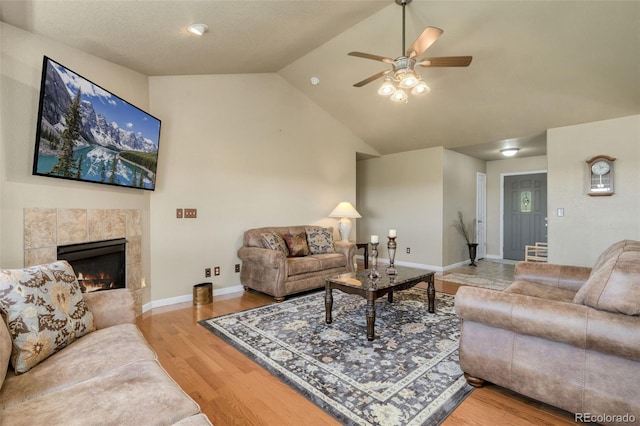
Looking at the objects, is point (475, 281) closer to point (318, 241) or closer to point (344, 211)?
point (344, 211)

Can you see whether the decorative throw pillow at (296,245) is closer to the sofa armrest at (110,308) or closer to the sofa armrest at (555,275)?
the sofa armrest at (110,308)

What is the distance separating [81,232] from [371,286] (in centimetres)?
258

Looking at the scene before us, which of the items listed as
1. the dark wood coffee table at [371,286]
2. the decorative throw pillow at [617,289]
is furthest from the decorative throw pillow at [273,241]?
the decorative throw pillow at [617,289]

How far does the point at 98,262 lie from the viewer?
2.89 meters

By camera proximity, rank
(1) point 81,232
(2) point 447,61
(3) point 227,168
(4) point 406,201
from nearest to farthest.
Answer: (1) point 81,232 < (2) point 447,61 < (3) point 227,168 < (4) point 406,201

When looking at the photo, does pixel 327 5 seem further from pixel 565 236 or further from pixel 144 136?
pixel 565 236

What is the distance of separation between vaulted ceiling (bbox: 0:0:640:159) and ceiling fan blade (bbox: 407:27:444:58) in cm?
78

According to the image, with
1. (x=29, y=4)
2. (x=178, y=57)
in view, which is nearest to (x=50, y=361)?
(x=29, y=4)

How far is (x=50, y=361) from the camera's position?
1.42 meters

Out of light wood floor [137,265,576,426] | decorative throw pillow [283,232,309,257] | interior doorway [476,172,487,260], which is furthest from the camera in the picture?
interior doorway [476,172,487,260]

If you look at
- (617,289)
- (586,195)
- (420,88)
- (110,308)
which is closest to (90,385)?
(110,308)

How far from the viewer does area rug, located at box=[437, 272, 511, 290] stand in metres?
4.67

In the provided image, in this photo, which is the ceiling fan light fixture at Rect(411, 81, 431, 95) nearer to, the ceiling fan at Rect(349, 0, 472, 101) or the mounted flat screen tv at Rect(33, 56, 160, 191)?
the ceiling fan at Rect(349, 0, 472, 101)

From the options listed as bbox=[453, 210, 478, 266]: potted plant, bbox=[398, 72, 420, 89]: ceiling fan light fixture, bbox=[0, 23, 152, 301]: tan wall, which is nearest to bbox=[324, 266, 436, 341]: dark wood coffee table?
bbox=[398, 72, 420, 89]: ceiling fan light fixture
